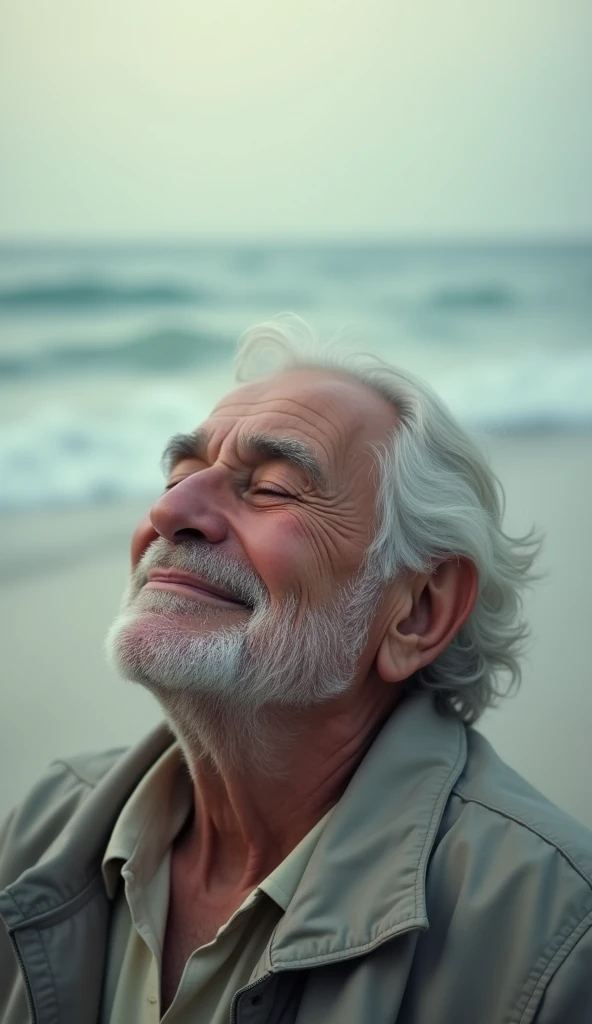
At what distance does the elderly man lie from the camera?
1.08 m

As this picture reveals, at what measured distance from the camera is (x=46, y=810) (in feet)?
4.95

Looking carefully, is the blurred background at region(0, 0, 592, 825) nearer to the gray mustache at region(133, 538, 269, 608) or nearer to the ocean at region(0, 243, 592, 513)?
the ocean at region(0, 243, 592, 513)

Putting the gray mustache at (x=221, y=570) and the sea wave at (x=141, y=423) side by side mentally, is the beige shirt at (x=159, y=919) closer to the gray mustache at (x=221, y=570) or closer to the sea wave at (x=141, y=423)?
the gray mustache at (x=221, y=570)

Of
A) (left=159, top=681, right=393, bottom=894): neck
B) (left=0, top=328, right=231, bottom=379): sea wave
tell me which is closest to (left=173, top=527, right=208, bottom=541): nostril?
(left=159, top=681, right=393, bottom=894): neck

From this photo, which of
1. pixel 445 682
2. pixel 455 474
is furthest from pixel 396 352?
pixel 445 682

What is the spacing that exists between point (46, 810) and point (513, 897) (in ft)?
2.64

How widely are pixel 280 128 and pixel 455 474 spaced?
3.59ft

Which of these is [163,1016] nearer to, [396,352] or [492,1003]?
[492,1003]

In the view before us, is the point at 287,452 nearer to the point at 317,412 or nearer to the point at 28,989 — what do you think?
the point at 317,412

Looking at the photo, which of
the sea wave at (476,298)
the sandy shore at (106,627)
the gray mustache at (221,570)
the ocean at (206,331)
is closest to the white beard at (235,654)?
the gray mustache at (221,570)

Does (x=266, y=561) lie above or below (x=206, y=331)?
below

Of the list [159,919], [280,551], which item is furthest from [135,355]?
[159,919]

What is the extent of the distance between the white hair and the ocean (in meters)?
0.57

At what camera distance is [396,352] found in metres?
2.11
